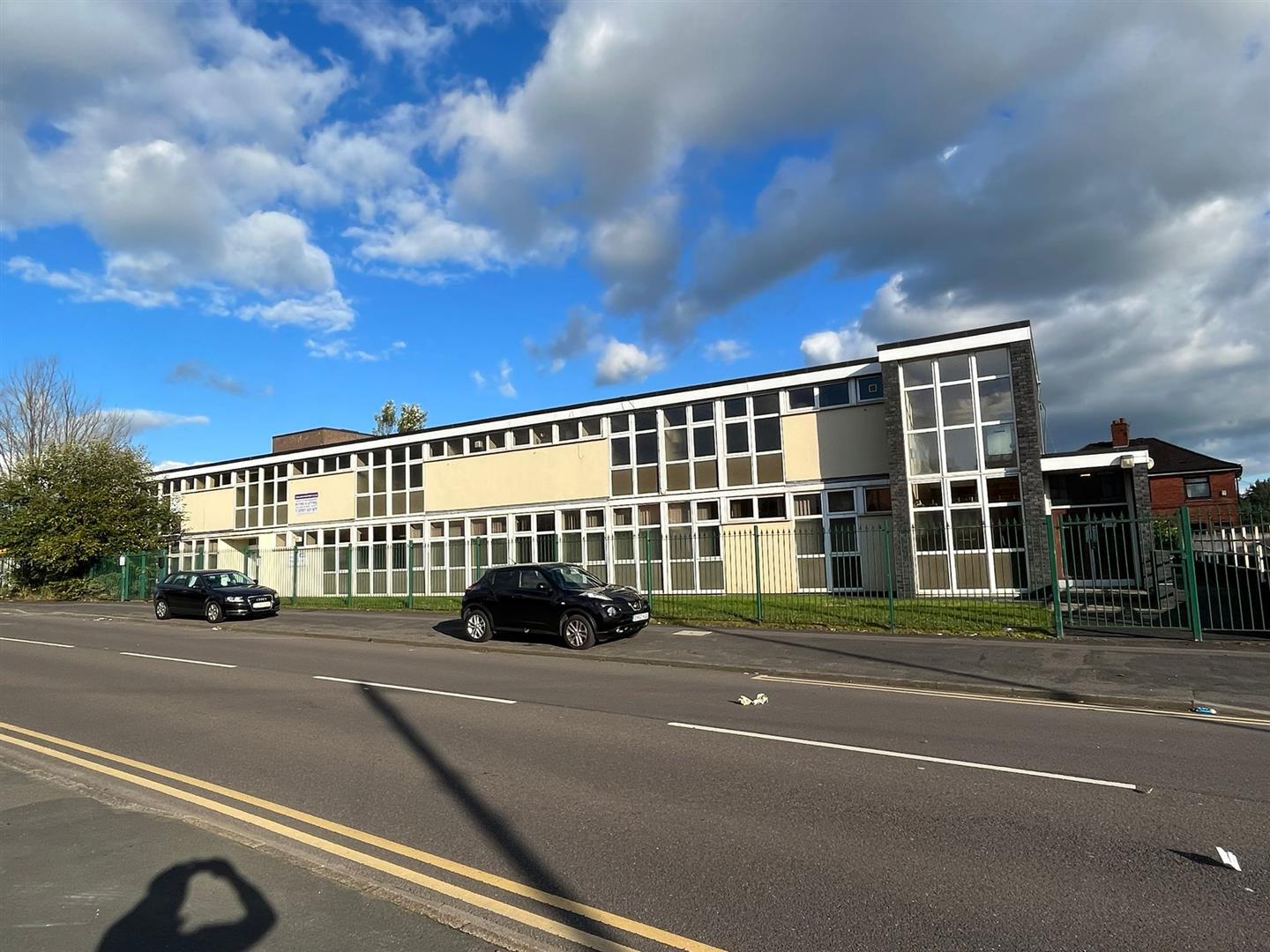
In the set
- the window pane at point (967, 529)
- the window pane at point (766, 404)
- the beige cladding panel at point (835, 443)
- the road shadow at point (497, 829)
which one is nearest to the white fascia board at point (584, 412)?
the window pane at point (766, 404)

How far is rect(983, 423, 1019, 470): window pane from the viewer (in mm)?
19625

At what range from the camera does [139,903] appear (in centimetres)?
393

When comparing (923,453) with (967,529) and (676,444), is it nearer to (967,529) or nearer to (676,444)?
(967,529)

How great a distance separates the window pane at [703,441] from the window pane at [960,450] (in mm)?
6994

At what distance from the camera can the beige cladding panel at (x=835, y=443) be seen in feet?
71.8

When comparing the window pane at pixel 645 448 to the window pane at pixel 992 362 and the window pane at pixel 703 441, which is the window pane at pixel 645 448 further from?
the window pane at pixel 992 362

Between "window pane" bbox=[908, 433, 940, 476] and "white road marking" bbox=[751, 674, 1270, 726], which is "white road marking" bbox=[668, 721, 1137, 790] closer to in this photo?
"white road marking" bbox=[751, 674, 1270, 726]

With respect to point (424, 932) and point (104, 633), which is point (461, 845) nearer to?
point (424, 932)

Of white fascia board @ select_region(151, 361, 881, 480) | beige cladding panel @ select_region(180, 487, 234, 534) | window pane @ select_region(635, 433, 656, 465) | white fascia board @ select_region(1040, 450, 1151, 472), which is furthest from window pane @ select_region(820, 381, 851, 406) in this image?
beige cladding panel @ select_region(180, 487, 234, 534)

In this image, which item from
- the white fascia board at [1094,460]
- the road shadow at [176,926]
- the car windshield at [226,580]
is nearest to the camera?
the road shadow at [176,926]

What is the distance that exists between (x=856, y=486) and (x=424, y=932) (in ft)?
64.6

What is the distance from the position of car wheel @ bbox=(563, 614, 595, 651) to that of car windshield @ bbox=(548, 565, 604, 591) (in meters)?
0.63

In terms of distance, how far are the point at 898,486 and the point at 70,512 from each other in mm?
33663

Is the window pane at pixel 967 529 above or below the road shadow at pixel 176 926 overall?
above
